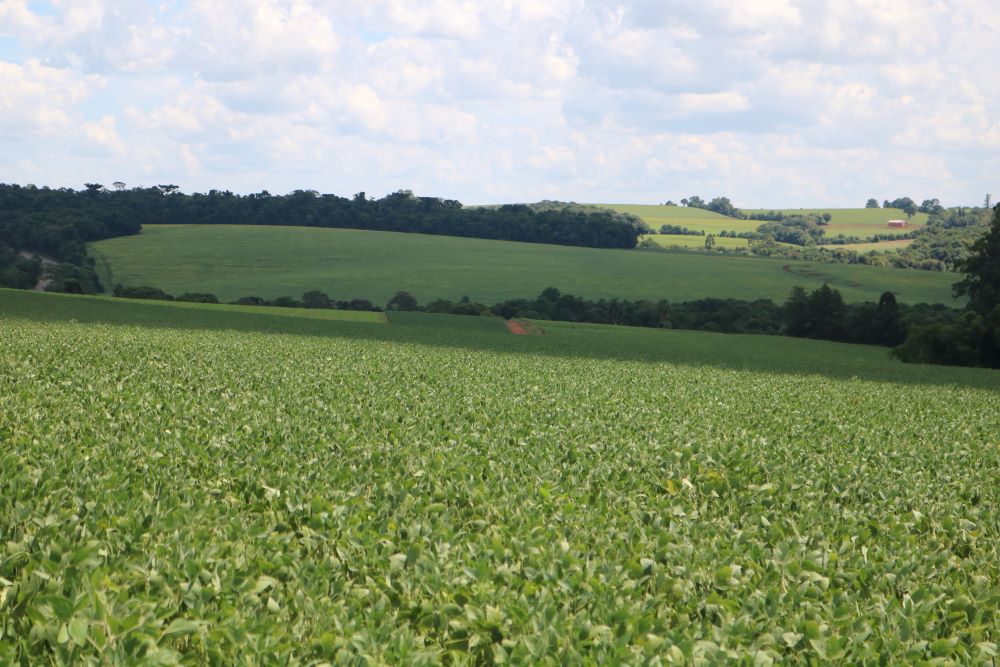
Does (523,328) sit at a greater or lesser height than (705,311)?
lesser

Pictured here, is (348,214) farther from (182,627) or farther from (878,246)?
(182,627)

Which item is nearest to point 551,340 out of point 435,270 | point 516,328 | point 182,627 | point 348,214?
point 516,328

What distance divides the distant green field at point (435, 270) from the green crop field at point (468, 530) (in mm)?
88660

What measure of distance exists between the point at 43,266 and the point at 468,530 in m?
113

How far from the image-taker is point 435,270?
125562mm

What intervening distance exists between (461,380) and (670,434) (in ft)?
A: 31.1

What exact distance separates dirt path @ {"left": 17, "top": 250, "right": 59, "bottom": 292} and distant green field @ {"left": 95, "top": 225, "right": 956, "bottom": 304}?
7.50 meters

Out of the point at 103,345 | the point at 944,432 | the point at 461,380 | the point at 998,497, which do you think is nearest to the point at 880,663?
the point at 998,497

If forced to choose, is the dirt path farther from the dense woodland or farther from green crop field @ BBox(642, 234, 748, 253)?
green crop field @ BBox(642, 234, 748, 253)

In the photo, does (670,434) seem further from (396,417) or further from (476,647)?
(476,647)

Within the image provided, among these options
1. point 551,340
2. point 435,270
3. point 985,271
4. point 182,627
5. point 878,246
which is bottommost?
point 551,340

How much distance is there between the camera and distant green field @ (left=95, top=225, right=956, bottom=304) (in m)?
112

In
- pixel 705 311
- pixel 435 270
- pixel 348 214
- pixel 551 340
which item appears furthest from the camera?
pixel 348 214

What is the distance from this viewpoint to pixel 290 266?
127m
